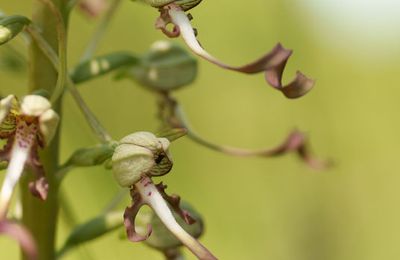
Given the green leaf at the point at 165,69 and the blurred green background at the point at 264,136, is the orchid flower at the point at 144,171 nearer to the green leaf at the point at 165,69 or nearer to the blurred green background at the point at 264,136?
the green leaf at the point at 165,69

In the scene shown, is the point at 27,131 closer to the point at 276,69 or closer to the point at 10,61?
the point at 276,69

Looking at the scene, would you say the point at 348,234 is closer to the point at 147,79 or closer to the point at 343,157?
the point at 343,157

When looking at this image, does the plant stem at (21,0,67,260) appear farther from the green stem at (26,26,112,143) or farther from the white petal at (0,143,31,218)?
the white petal at (0,143,31,218)

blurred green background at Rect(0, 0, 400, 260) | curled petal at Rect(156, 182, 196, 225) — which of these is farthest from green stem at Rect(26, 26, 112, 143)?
blurred green background at Rect(0, 0, 400, 260)

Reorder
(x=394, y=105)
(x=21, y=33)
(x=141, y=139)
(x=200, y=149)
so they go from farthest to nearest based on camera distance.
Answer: (x=394, y=105) < (x=200, y=149) < (x=21, y=33) < (x=141, y=139)

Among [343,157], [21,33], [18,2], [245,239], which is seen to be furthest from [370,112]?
[21,33]

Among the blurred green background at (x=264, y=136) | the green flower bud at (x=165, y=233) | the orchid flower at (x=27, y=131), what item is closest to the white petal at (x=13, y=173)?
the orchid flower at (x=27, y=131)
